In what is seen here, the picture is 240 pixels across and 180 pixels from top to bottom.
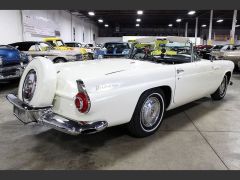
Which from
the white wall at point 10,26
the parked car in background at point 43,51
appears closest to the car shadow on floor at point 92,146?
the parked car in background at point 43,51

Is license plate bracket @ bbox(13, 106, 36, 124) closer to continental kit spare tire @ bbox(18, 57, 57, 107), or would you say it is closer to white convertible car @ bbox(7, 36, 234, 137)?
white convertible car @ bbox(7, 36, 234, 137)

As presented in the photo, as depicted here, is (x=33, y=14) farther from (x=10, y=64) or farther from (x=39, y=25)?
(x=10, y=64)

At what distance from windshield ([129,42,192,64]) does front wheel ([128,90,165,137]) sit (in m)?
0.98

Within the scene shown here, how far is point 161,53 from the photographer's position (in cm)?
443

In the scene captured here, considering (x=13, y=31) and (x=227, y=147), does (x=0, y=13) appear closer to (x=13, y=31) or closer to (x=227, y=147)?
(x=13, y=31)

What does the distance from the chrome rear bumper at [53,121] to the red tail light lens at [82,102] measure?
0.16 m

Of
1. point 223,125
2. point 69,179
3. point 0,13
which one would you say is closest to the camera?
point 69,179

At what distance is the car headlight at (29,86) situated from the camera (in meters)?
2.93

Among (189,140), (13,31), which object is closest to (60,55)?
(13,31)

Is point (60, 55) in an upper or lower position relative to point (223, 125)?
upper

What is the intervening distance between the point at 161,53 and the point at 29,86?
253 cm

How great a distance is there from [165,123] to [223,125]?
3.36 ft

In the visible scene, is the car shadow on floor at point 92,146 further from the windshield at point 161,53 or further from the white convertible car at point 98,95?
the windshield at point 161,53

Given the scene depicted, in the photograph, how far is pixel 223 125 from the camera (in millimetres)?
4086
